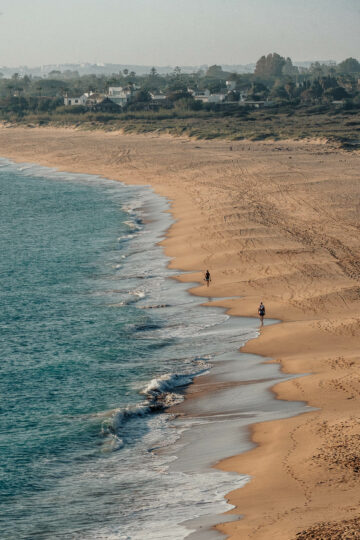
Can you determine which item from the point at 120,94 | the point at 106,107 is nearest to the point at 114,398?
the point at 106,107

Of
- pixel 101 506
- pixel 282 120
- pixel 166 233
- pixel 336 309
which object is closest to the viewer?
pixel 101 506

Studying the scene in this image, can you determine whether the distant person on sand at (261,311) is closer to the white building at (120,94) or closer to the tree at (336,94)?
the white building at (120,94)

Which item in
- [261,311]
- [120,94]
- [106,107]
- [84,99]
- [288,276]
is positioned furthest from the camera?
[120,94]

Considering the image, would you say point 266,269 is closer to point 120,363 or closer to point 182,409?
point 120,363

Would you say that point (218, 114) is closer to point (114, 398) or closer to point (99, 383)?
point (99, 383)

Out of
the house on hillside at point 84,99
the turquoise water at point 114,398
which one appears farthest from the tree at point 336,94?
the turquoise water at point 114,398

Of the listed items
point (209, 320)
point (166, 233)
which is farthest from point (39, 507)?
point (166, 233)
